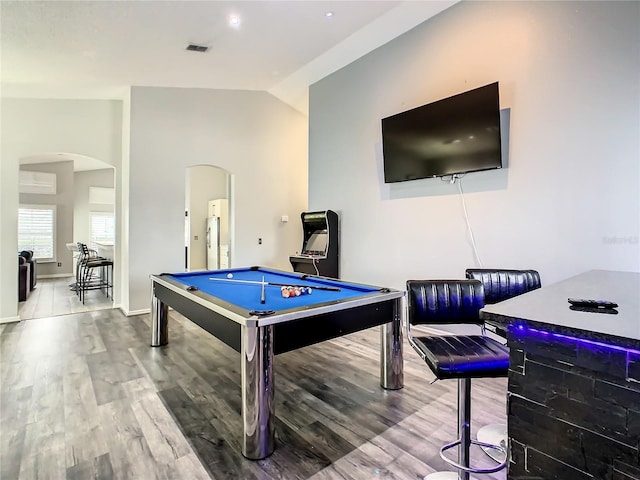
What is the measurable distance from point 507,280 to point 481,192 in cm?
146

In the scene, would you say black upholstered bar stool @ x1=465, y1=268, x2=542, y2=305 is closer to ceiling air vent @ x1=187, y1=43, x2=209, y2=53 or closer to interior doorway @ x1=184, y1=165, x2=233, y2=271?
ceiling air vent @ x1=187, y1=43, x2=209, y2=53

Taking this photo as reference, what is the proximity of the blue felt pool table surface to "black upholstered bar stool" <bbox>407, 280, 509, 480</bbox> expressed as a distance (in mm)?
659

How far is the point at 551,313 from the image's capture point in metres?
1.08

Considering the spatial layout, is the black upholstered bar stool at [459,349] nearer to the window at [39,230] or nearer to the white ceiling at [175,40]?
the white ceiling at [175,40]

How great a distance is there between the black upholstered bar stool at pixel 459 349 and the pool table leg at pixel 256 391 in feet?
2.64

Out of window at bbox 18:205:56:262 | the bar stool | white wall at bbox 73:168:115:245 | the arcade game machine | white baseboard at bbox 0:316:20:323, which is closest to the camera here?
white baseboard at bbox 0:316:20:323

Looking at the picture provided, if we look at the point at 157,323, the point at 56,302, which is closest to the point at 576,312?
the point at 157,323

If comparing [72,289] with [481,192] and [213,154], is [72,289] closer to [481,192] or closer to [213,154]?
[213,154]

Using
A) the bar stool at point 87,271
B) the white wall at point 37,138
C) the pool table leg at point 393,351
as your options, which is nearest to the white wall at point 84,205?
the bar stool at point 87,271

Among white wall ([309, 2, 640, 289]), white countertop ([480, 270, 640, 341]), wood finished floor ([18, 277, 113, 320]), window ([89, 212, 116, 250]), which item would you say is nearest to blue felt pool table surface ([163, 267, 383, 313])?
white countertop ([480, 270, 640, 341])

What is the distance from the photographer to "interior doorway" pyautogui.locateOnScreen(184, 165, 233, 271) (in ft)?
25.5

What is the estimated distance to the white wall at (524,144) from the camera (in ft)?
8.48

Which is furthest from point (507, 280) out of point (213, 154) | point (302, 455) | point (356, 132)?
point (213, 154)

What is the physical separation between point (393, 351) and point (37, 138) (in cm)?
554
